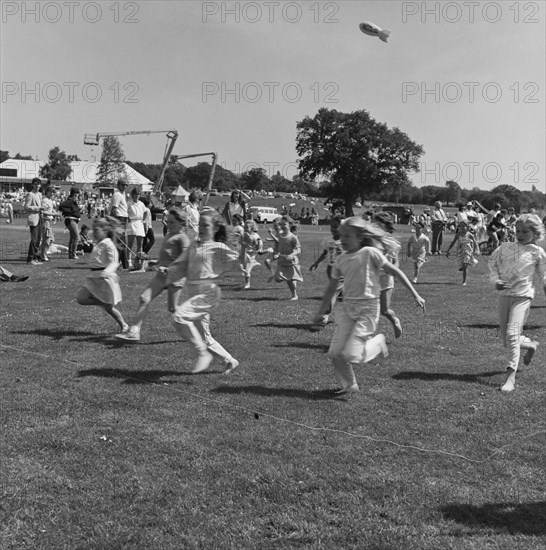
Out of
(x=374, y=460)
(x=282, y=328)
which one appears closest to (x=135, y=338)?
(x=282, y=328)

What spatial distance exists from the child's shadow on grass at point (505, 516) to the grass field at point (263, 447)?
13mm

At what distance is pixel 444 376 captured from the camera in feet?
24.1

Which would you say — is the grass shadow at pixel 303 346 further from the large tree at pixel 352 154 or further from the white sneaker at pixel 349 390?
the large tree at pixel 352 154

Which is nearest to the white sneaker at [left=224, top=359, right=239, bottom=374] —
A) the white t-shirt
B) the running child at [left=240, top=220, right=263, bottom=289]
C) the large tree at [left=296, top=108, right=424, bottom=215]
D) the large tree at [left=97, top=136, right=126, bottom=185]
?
the white t-shirt

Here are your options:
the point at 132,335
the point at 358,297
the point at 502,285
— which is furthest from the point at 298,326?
the point at 358,297

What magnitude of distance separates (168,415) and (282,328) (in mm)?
4333

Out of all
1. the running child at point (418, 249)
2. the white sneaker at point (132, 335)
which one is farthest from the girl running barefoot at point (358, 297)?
the running child at point (418, 249)

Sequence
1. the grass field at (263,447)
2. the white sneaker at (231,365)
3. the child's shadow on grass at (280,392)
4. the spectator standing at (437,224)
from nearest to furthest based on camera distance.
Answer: the grass field at (263,447) → the child's shadow on grass at (280,392) → the white sneaker at (231,365) → the spectator standing at (437,224)

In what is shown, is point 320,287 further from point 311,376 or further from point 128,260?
point 311,376

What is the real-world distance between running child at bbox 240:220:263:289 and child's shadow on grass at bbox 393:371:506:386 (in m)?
7.38

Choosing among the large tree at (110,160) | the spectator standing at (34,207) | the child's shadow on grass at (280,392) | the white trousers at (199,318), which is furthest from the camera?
the large tree at (110,160)

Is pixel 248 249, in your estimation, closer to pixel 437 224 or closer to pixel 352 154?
pixel 437 224

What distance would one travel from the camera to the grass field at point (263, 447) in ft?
12.7

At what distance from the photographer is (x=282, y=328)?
32.6 ft
